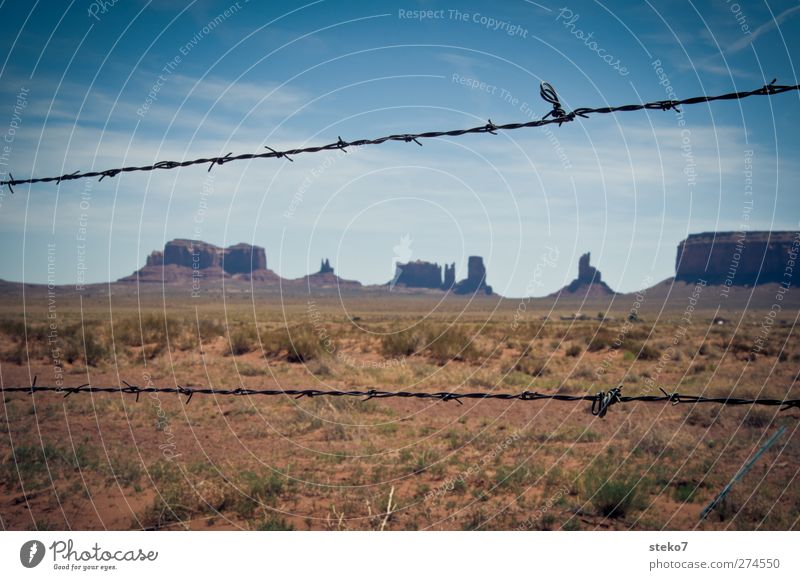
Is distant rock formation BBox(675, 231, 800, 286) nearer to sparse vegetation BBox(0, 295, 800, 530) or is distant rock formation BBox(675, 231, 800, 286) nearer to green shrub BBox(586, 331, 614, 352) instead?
green shrub BBox(586, 331, 614, 352)

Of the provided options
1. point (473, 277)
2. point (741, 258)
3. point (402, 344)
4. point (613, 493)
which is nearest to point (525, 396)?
point (613, 493)

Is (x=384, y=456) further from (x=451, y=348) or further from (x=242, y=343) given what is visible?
(x=242, y=343)

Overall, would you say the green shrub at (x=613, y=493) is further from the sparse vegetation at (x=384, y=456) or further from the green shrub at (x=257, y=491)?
the green shrub at (x=257, y=491)

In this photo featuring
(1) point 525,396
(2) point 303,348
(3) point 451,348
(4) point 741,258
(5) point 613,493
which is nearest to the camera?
(1) point 525,396

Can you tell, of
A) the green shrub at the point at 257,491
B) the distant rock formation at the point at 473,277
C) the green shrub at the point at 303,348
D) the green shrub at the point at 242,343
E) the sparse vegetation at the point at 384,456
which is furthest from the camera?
the distant rock formation at the point at 473,277

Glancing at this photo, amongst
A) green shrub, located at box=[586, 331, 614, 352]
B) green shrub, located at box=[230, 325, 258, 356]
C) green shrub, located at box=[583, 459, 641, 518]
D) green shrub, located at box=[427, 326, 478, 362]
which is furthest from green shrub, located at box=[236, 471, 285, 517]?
green shrub, located at box=[586, 331, 614, 352]

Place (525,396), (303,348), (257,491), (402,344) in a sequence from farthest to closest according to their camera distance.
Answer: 1. (402,344)
2. (303,348)
3. (257,491)
4. (525,396)

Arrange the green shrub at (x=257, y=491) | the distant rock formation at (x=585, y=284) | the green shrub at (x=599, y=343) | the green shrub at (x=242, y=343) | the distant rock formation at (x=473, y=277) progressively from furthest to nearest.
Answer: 1. the distant rock formation at (x=473, y=277)
2. the distant rock formation at (x=585, y=284)
3. the green shrub at (x=599, y=343)
4. the green shrub at (x=242, y=343)
5. the green shrub at (x=257, y=491)

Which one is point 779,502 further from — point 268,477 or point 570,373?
point 570,373

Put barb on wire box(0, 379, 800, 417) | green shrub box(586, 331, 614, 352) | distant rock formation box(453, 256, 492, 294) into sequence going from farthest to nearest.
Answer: distant rock formation box(453, 256, 492, 294)
green shrub box(586, 331, 614, 352)
barb on wire box(0, 379, 800, 417)

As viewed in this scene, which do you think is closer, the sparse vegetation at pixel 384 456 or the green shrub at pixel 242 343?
the sparse vegetation at pixel 384 456

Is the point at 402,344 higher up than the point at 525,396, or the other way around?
the point at 525,396

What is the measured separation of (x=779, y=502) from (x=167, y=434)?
415 inches

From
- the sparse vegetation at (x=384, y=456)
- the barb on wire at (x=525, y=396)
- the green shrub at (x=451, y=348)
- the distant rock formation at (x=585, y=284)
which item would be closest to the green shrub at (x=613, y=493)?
the sparse vegetation at (x=384, y=456)
